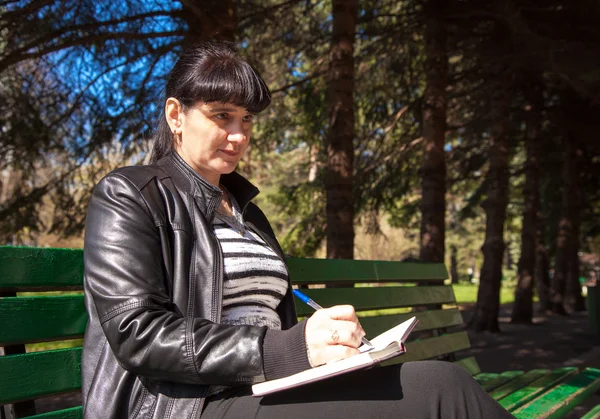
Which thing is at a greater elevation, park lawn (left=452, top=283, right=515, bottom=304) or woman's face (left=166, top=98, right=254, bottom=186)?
woman's face (left=166, top=98, right=254, bottom=186)

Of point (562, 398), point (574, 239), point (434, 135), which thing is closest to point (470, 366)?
point (562, 398)

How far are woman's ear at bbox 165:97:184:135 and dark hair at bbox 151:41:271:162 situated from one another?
0.02 meters

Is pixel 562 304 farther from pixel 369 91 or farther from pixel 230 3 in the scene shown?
pixel 230 3

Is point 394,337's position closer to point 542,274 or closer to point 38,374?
point 38,374

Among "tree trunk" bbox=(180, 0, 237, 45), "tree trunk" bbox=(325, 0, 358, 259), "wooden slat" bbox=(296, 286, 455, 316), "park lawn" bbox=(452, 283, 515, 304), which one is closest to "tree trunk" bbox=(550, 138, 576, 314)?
"park lawn" bbox=(452, 283, 515, 304)

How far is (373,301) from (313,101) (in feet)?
22.9

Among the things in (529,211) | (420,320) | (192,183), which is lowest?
(420,320)

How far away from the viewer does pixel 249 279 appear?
2250mm

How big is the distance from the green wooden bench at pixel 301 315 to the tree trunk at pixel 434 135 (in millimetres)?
3923

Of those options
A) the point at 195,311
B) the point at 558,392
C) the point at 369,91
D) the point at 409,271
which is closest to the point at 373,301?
the point at 409,271

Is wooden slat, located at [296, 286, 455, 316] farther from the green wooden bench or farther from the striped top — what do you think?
the striped top

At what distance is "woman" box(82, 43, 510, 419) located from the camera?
1817 mm

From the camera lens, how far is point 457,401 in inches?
71.2

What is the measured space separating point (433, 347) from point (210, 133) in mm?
2191
